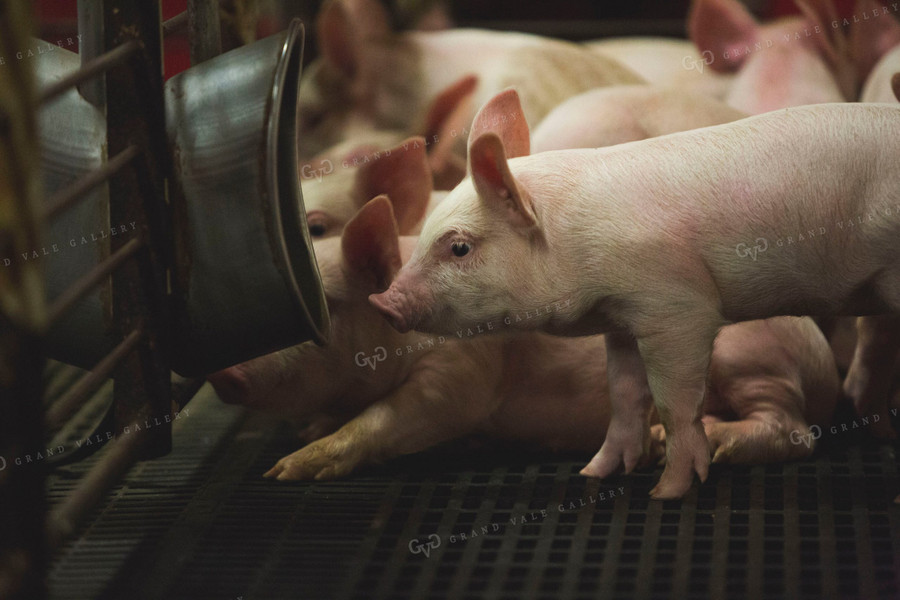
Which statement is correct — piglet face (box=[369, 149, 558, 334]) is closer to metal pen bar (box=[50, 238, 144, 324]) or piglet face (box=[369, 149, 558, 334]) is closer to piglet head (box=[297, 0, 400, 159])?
metal pen bar (box=[50, 238, 144, 324])

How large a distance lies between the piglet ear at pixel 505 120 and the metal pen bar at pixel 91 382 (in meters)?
0.64

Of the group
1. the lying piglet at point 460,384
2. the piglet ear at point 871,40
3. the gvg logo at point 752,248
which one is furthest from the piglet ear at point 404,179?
the piglet ear at point 871,40

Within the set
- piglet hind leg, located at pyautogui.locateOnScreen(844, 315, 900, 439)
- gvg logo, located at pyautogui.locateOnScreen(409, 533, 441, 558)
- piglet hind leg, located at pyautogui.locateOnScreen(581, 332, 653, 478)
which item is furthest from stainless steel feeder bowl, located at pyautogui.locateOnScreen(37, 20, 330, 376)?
piglet hind leg, located at pyautogui.locateOnScreen(844, 315, 900, 439)

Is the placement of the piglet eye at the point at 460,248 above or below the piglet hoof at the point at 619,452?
above

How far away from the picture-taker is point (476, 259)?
66.1 inches

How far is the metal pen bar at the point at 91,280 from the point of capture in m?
1.24

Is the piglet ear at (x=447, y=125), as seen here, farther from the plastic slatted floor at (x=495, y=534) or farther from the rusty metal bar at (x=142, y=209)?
the rusty metal bar at (x=142, y=209)

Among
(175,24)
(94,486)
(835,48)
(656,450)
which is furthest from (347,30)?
(94,486)

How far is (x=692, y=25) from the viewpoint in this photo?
3.05 meters

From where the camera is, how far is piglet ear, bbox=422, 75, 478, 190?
2.71 metres

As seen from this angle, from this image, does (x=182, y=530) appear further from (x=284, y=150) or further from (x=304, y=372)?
(x=284, y=150)

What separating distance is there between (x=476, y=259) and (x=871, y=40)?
5.69ft

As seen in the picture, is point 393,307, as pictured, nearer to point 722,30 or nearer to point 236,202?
point 236,202

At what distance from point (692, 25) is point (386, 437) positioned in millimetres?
1672
